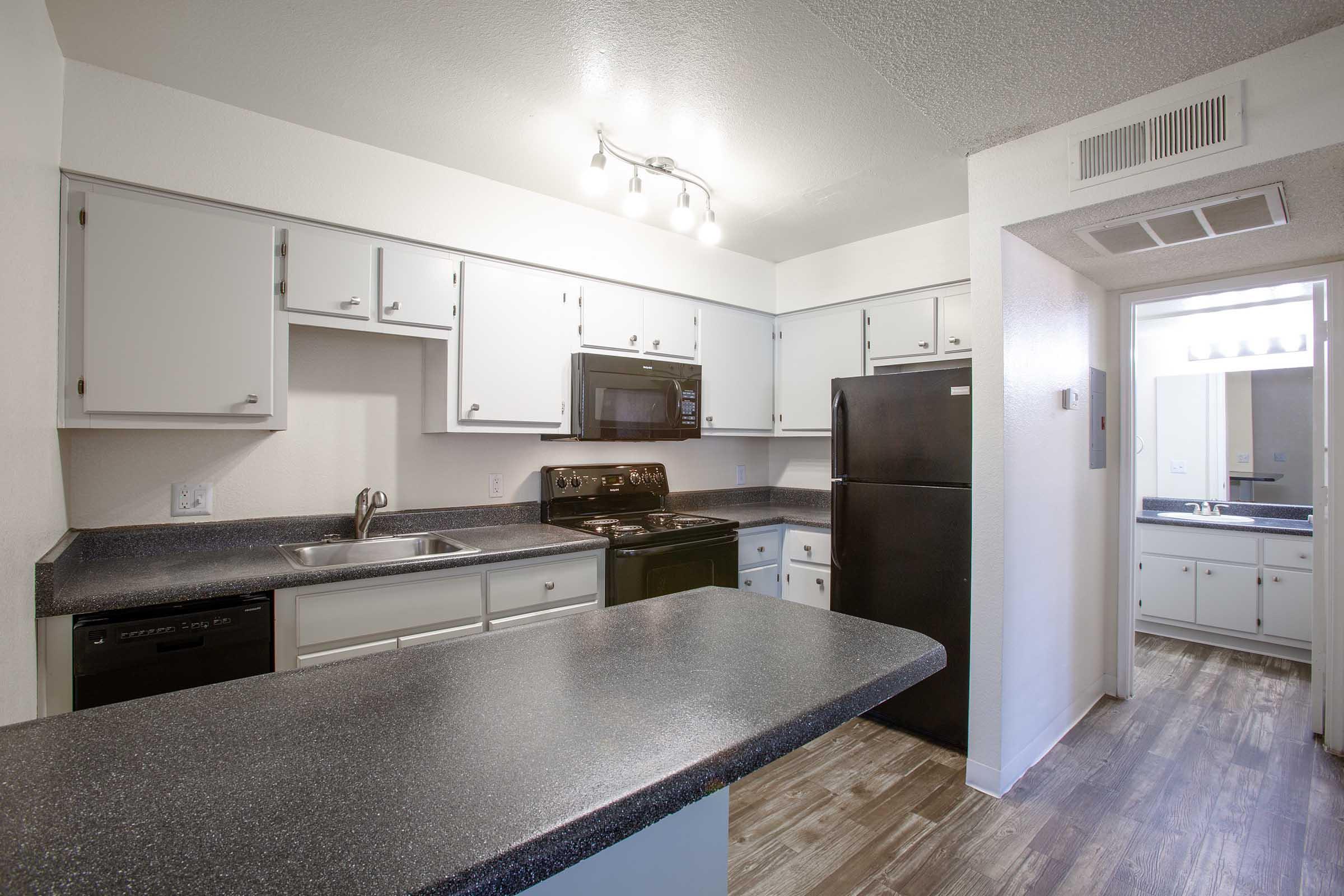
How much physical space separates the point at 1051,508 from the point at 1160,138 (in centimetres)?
142

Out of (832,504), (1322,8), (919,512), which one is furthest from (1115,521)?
(1322,8)

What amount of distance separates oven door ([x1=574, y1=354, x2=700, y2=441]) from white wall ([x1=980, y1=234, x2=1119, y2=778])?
1.61 metres

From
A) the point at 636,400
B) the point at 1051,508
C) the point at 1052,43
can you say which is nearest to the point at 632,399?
the point at 636,400

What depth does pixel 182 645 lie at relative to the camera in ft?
5.65

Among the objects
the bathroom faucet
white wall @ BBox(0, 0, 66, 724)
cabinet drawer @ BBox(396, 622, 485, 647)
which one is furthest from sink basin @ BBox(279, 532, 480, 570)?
white wall @ BBox(0, 0, 66, 724)

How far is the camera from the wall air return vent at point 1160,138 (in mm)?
1766

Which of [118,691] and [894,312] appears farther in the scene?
[894,312]

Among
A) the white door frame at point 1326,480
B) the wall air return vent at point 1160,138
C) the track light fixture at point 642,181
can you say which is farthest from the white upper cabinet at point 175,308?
the white door frame at point 1326,480

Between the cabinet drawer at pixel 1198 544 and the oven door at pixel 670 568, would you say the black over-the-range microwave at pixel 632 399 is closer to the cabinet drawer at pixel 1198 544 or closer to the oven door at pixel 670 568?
the oven door at pixel 670 568

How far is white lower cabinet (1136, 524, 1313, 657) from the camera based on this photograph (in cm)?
360

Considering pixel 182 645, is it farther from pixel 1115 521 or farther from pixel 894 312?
pixel 1115 521

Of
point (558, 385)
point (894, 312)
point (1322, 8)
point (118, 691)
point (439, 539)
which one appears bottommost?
point (118, 691)

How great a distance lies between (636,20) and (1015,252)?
1644 mm

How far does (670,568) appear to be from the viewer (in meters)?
2.86
